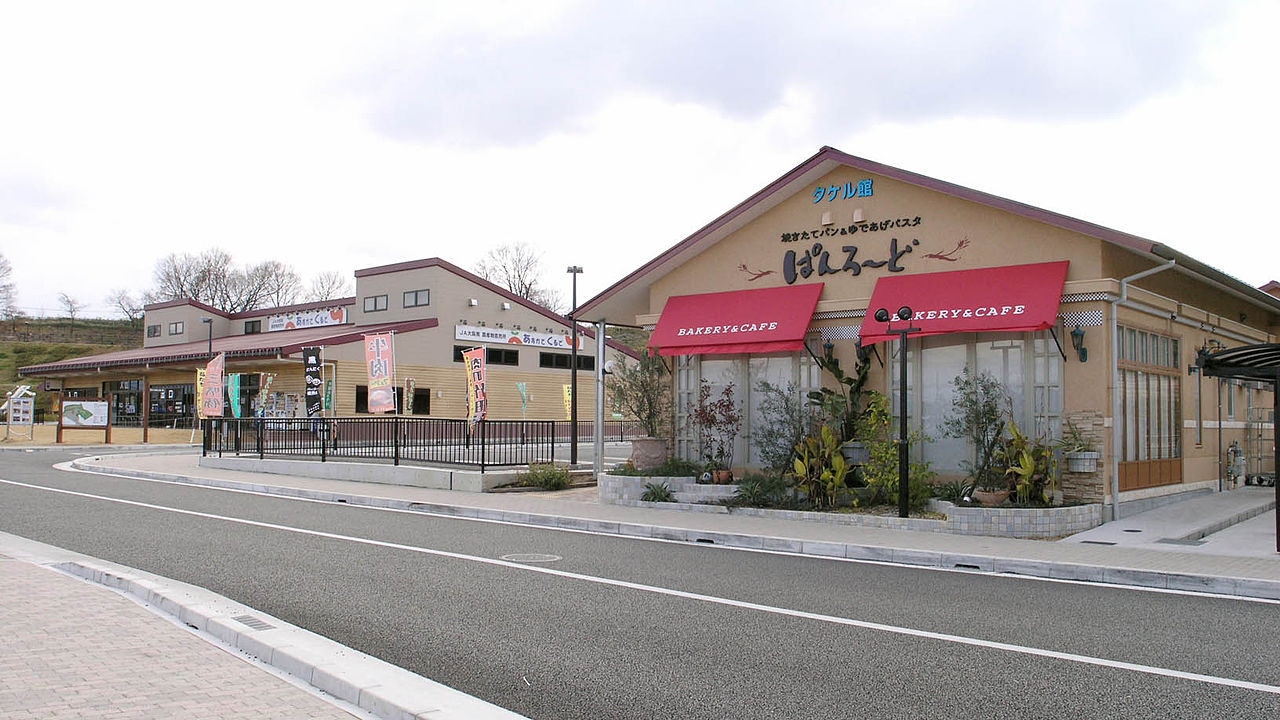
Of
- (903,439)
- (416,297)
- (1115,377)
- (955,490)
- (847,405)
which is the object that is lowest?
(955,490)

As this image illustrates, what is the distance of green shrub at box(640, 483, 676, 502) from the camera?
622 inches

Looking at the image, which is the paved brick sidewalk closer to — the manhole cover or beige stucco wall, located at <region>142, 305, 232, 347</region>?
the manhole cover

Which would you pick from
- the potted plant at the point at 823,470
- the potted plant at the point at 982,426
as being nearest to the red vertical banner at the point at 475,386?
the potted plant at the point at 823,470

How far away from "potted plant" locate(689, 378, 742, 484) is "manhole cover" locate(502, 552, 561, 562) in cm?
582

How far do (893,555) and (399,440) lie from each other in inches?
525

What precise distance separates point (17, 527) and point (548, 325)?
3759 cm

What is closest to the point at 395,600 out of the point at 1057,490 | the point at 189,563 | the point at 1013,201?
the point at 189,563

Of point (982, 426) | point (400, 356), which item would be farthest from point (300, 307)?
point (982, 426)

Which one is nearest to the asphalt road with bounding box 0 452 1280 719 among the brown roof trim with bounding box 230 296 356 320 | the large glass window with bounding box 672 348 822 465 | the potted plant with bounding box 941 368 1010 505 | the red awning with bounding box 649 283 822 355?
the potted plant with bounding box 941 368 1010 505

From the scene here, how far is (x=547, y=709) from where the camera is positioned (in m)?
5.17

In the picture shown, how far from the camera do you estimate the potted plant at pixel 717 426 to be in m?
16.5

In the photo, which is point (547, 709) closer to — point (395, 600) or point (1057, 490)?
point (395, 600)

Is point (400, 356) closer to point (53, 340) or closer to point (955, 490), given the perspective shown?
point (955, 490)

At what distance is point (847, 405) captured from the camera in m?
15.3
